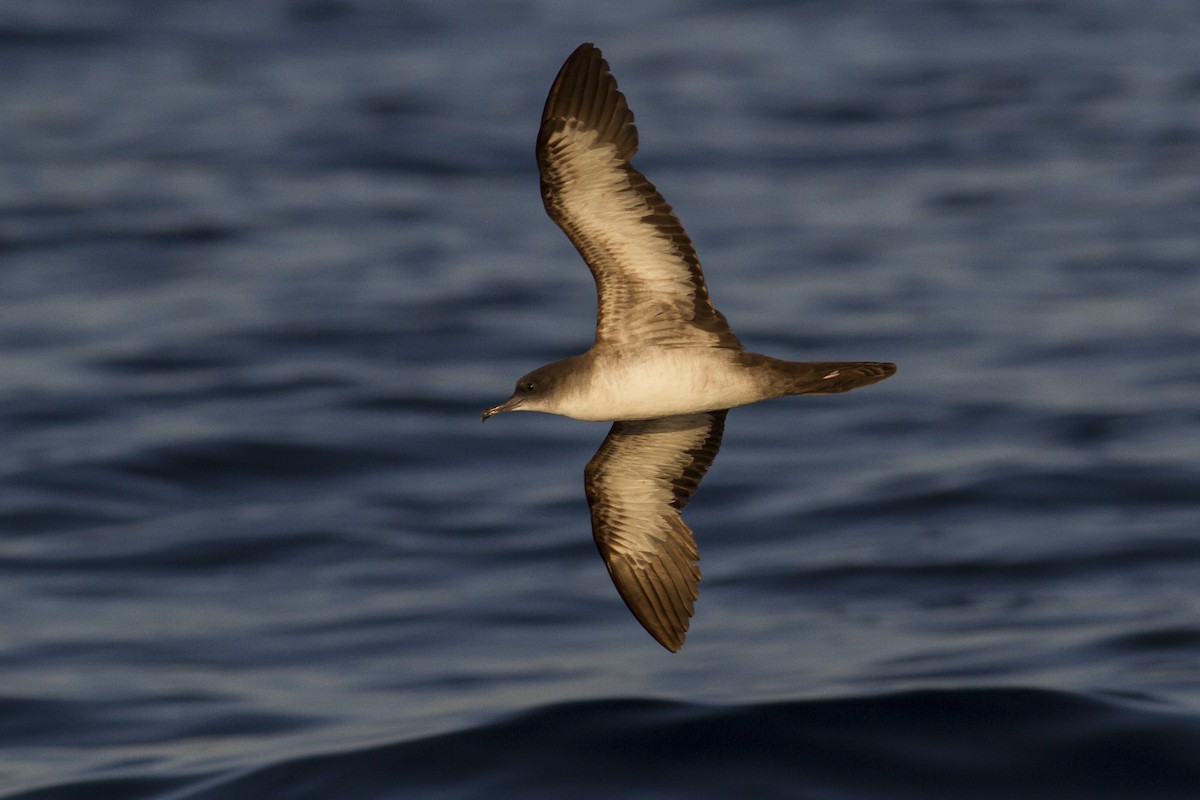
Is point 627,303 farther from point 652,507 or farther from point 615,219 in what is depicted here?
point 652,507

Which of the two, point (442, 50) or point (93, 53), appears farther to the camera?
point (442, 50)

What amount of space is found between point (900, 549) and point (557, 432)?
24.3ft

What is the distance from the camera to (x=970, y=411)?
3169 cm

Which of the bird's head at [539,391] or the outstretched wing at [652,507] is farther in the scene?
the outstretched wing at [652,507]

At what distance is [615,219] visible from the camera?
966 centimetres

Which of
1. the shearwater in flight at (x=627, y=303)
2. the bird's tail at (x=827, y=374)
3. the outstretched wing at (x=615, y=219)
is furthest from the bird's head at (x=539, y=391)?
the bird's tail at (x=827, y=374)

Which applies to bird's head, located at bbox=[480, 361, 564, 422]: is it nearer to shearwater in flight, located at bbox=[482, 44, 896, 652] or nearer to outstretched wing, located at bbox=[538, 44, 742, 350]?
shearwater in flight, located at bbox=[482, 44, 896, 652]

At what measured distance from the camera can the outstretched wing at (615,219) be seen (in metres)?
9.46

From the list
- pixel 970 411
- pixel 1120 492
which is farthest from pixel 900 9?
pixel 1120 492

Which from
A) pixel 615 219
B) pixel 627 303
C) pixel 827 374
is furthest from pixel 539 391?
pixel 827 374

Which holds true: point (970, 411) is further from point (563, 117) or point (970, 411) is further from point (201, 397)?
point (563, 117)

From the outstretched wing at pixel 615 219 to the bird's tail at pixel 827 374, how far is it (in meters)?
0.37

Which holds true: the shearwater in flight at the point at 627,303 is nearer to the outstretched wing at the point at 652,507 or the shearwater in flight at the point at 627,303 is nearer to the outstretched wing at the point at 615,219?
the outstretched wing at the point at 615,219

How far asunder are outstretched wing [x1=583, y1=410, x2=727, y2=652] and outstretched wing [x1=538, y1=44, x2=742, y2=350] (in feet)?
4.16
